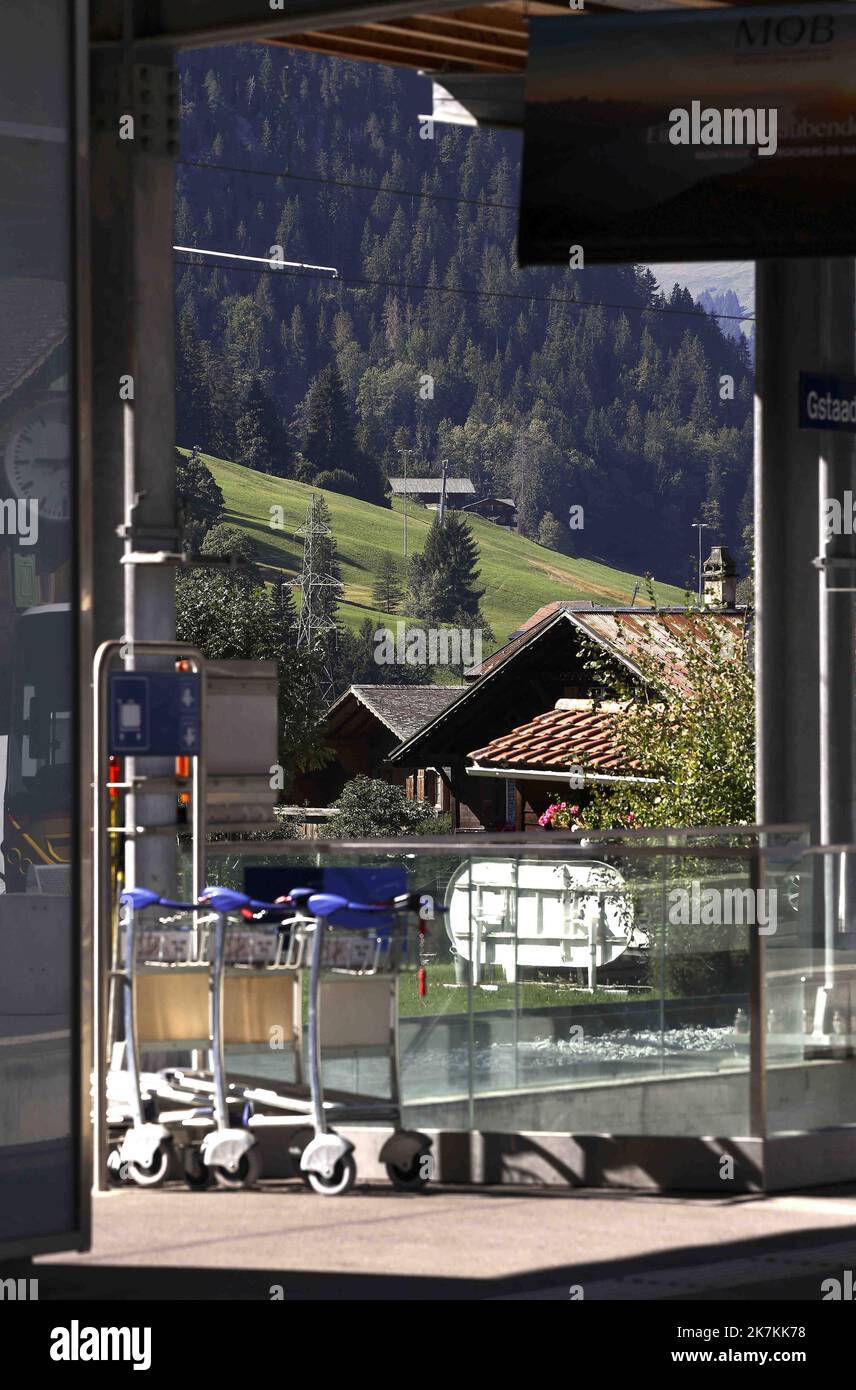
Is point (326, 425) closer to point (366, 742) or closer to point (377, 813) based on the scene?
point (366, 742)

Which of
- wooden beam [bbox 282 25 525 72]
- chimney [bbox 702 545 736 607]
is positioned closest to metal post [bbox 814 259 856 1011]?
wooden beam [bbox 282 25 525 72]

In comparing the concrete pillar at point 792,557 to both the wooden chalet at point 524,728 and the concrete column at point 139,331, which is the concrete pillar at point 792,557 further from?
the wooden chalet at point 524,728

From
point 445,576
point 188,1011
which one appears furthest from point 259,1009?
point 445,576

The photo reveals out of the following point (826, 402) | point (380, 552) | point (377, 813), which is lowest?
point (377, 813)

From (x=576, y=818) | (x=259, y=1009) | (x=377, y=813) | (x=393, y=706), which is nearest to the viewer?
(x=259, y=1009)

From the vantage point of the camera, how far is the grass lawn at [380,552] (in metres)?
150

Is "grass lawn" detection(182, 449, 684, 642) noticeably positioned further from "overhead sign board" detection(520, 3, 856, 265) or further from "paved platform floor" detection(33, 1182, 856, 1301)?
"paved platform floor" detection(33, 1182, 856, 1301)

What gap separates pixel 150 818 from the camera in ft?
33.4

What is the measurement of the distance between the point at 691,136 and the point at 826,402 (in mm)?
1853

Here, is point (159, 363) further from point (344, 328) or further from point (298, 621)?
point (344, 328)

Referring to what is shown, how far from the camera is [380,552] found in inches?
6235

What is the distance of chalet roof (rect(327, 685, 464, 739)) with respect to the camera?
87644 mm

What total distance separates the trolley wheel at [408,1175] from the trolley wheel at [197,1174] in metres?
0.69

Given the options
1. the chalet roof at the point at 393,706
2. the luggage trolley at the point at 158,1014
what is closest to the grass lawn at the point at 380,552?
the chalet roof at the point at 393,706
